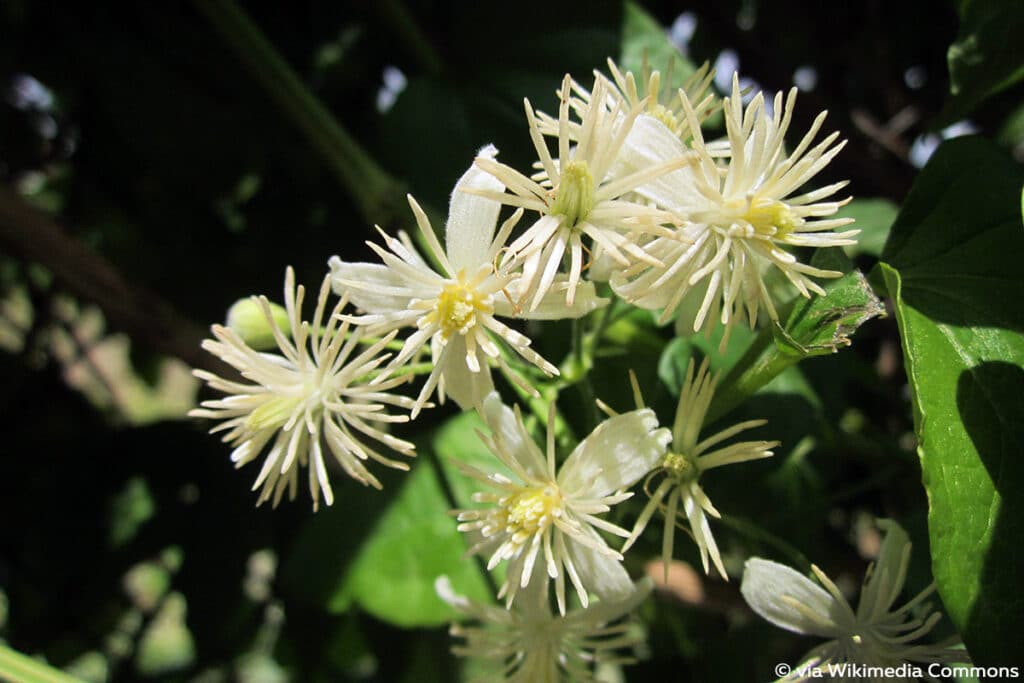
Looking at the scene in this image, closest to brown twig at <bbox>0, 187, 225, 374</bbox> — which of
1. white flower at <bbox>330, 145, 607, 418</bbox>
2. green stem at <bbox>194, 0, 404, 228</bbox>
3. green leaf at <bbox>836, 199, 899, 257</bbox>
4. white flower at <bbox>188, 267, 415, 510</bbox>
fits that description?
green stem at <bbox>194, 0, 404, 228</bbox>

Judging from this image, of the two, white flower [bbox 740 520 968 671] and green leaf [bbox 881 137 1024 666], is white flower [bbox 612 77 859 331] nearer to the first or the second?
green leaf [bbox 881 137 1024 666]

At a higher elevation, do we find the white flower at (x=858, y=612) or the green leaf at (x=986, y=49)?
the green leaf at (x=986, y=49)

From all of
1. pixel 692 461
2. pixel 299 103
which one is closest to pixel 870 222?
pixel 692 461

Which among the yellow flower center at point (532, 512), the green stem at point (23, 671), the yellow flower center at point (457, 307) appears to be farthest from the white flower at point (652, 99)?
the green stem at point (23, 671)

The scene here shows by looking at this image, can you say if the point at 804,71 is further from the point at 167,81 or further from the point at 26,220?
the point at 26,220

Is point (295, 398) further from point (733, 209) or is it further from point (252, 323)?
point (733, 209)

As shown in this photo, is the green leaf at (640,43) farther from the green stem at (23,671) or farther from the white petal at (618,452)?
the green stem at (23,671)
